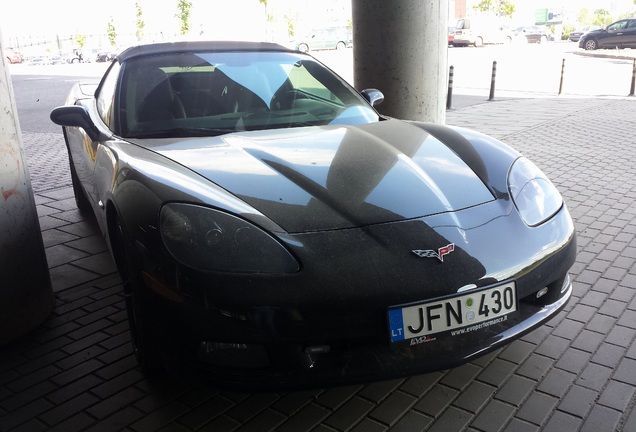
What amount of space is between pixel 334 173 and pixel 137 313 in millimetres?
984

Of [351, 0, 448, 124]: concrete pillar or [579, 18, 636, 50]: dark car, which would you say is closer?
[351, 0, 448, 124]: concrete pillar

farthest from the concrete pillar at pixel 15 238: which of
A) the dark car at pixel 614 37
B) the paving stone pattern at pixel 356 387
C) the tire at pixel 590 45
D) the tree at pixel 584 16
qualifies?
the tree at pixel 584 16

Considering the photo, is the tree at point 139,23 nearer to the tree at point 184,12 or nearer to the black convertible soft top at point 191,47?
the tree at point 184,12

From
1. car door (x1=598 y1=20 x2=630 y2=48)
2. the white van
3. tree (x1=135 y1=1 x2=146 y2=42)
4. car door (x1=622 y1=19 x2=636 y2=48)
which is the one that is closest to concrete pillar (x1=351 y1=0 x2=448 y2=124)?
car door (x1=622 y1=19 x2=636 y2=48)

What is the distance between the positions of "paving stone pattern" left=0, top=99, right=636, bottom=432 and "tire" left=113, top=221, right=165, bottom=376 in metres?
0.10

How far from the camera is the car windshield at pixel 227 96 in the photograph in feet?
10.5

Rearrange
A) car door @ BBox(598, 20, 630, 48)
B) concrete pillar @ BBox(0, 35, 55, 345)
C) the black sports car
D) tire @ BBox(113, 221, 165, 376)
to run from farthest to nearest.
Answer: car door @ BBox(598, 20, 630, 48), concrete pillar @ BBox(0, 35, 55, 345), tire @ BBox(113, 221, 165, 376), the black sports car

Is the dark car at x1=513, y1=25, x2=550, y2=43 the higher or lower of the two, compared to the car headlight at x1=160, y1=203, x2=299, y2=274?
lower

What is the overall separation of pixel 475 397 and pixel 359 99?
200cm

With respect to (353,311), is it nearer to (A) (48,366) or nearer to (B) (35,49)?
(A) (48,366)

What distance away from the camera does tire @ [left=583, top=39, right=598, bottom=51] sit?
93.2 ft

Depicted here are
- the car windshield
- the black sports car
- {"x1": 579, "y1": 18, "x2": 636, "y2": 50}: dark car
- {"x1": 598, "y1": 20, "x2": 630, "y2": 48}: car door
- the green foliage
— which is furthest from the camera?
the green foliage

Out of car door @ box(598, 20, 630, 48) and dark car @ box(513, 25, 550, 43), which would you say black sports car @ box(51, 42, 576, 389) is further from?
dark car @ box(513, 25, 550, 43)

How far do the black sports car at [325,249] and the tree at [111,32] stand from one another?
6350 cm
